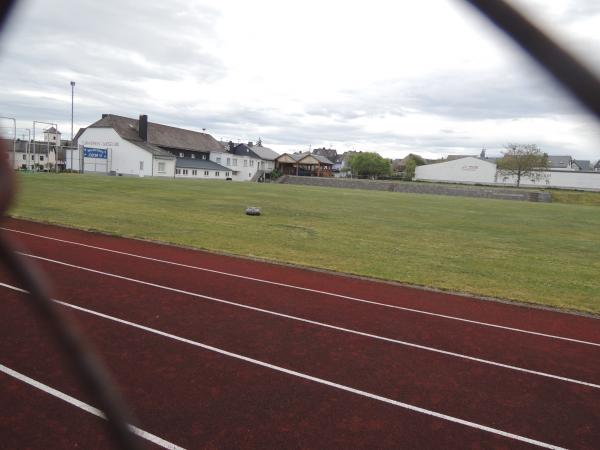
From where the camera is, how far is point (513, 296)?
477 inches

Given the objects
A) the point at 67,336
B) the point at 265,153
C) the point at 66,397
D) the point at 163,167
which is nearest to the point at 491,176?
the point at 265,153

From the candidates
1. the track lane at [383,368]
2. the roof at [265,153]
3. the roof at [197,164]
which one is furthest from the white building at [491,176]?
the track lane at [383,368]

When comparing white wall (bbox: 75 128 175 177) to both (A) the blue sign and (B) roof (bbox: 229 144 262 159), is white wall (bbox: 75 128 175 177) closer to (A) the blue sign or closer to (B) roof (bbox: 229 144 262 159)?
(A) the blue sign

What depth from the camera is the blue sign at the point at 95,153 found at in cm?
6375

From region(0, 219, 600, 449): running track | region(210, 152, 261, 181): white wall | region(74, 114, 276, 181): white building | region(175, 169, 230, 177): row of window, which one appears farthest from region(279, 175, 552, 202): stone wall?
region(0, 219, 600, 449): running track

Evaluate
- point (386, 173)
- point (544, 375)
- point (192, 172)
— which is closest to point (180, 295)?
point (544, 375)

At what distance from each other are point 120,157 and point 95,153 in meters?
3.33

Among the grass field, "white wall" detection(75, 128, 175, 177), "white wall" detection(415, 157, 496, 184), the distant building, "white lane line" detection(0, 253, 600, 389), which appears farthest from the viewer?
the distant building

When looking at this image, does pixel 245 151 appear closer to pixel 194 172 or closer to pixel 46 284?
pixel 194 172

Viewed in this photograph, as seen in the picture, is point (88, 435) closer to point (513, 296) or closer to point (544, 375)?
point (544, 375)

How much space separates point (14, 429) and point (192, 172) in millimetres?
73367

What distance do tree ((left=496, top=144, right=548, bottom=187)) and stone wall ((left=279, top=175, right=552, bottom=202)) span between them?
446 inches

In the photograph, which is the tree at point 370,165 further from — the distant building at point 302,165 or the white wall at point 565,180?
the white wall at point 565,180

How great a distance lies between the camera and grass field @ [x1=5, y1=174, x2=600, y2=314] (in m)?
13.8
